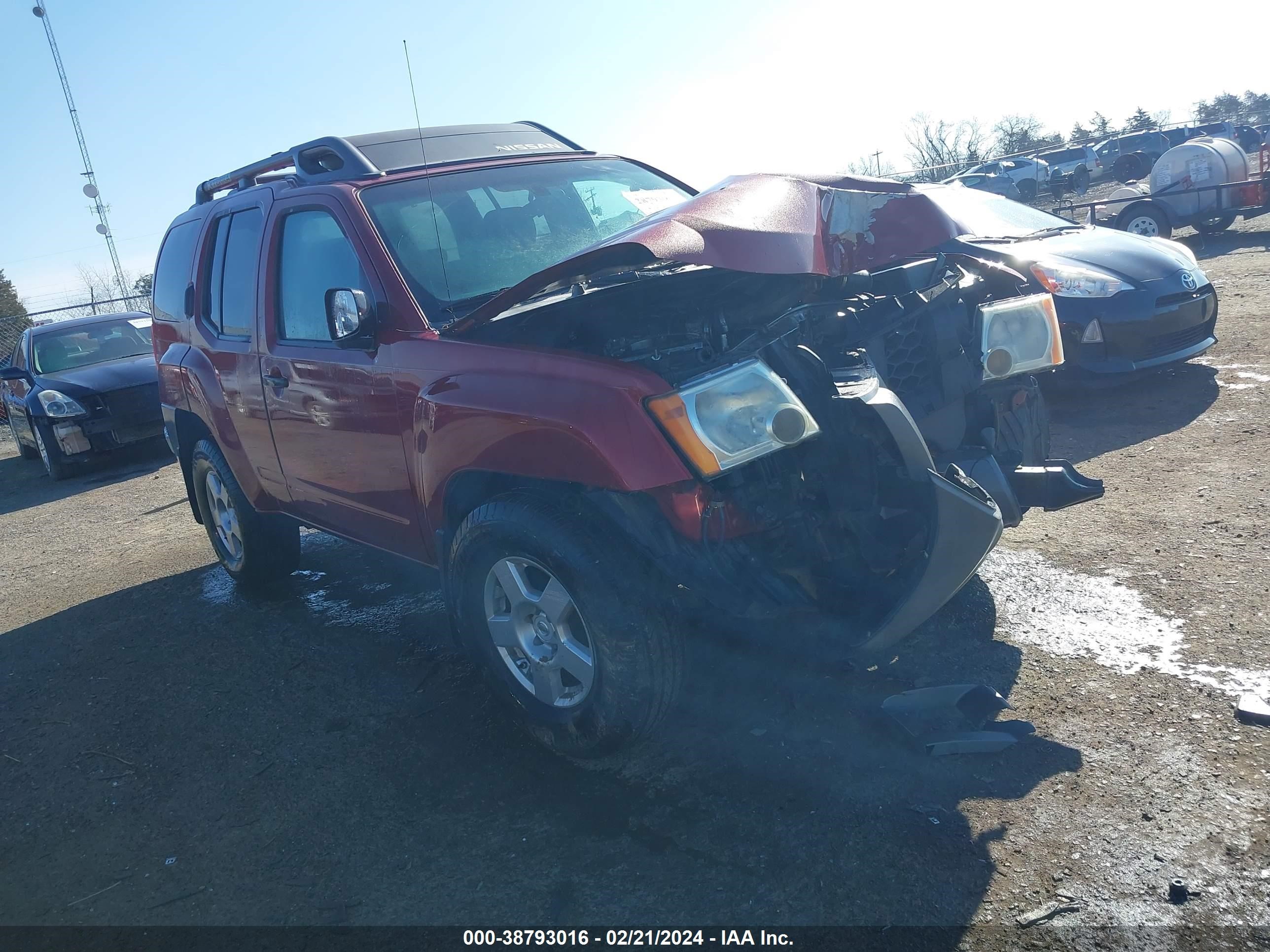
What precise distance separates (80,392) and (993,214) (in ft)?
31.0

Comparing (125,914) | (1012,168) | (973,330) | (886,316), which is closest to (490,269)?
(886,316)

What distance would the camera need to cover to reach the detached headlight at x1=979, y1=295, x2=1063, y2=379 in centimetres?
352

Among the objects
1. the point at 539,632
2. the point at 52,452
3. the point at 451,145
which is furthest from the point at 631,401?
the point at 52,452

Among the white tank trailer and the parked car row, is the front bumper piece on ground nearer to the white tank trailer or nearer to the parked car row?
the parked car row

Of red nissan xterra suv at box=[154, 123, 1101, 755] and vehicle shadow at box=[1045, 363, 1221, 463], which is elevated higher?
red nissan xterra suv at box=[154, 123, 1101, 755]

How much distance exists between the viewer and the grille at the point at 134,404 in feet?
33.7

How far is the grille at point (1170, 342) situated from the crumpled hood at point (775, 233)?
388 cm

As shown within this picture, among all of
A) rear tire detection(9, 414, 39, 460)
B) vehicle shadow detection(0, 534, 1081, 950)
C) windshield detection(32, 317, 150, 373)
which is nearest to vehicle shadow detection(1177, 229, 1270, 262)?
vehicle shadow detection(0, 534, 1081, 950)

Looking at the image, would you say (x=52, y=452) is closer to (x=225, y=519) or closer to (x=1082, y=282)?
(x=225, y=519)

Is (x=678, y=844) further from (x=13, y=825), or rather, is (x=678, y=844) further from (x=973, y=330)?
(x=13, y=825)

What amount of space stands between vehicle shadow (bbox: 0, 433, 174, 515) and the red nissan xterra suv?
23.5ft

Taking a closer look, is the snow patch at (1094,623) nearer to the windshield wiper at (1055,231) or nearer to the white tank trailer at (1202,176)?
the windshield wiper at (1055,231)

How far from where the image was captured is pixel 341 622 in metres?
4.87

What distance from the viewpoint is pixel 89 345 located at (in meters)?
11.3
